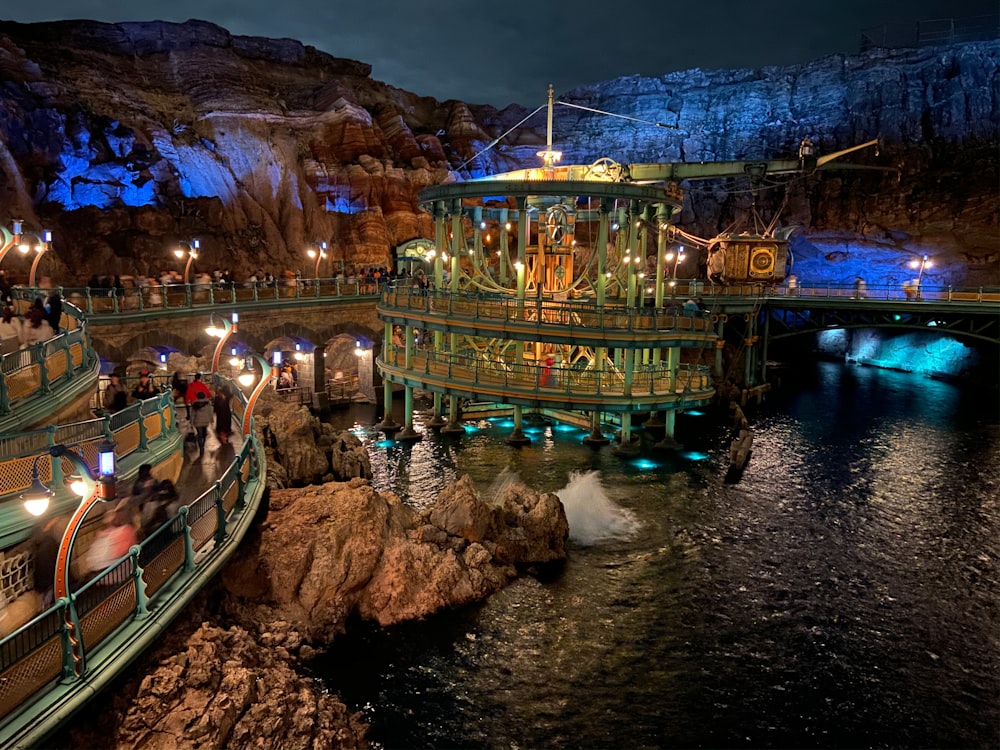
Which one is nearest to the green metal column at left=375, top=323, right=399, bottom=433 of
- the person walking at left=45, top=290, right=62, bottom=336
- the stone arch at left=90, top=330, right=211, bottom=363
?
the stone arch at left=90, top=330, right=211, bottom=363

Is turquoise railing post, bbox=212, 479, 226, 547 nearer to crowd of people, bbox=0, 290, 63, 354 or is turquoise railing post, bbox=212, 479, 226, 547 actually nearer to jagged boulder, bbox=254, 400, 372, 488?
crowd of people, bbox=0, 290, 63, 354

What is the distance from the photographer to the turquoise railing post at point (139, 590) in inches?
395

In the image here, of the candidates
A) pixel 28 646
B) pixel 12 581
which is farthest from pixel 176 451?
pixel 28 646

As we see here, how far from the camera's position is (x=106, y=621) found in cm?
966

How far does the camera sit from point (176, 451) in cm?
1502

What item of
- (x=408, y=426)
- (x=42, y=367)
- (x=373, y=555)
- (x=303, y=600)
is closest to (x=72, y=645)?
(x=303, y=600)

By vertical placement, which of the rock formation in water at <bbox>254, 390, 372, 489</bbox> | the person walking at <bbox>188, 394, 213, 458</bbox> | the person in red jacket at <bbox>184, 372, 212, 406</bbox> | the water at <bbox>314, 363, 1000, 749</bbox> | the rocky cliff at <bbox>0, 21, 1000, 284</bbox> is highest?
the rocky cliff at <bbox>0, 21, 1000, 284</bbox>

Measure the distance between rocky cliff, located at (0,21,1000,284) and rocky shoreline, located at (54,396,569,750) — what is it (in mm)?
26263

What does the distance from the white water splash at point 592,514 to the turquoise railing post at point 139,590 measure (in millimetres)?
12806

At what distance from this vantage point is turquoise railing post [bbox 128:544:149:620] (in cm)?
1003

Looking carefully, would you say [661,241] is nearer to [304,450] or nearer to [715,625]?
[304,450]

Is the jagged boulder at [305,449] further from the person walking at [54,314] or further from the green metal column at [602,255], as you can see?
the green metal column at [602,255]

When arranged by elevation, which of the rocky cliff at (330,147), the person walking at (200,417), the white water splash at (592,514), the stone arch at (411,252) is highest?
the rocky cliff at (330,147)

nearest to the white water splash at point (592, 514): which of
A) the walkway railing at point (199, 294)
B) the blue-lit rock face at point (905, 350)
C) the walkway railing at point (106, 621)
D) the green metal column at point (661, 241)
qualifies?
the walkway railing at point (106, 621)
